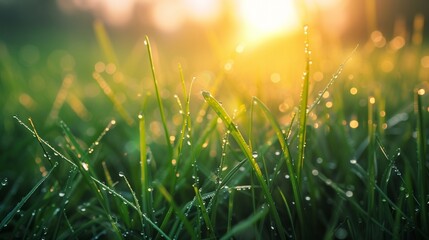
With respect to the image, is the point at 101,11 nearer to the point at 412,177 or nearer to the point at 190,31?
the point at 190,31

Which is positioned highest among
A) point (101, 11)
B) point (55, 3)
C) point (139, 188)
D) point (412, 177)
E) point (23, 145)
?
point (55, 3)

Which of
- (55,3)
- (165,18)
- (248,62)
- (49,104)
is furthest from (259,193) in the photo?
(55,3)

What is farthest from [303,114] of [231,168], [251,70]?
[251,70]

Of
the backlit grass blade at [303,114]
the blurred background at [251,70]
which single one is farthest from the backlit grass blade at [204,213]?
the blurred background at [251,70]

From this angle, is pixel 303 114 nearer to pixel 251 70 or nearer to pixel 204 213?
pixel 204 213

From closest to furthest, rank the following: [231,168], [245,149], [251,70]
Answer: [245,149], [231,168], [251,70]

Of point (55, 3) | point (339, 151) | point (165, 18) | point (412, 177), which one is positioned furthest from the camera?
point (55, 3)

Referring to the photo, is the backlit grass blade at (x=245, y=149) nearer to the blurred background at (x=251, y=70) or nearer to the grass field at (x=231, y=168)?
the grass field at (x=231, y=168)

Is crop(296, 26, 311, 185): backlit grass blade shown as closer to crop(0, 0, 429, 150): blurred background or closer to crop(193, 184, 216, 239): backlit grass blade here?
crop(193, 184, 216, 239): backlit grass blade
